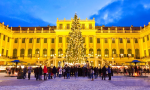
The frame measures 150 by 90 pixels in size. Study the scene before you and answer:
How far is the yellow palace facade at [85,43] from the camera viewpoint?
160ft

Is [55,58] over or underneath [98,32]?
underneath

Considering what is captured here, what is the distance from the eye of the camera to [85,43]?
160 feet

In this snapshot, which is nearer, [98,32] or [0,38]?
[0,38]

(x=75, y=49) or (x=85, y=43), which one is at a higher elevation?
(x=85, y=43)

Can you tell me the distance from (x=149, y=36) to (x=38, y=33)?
117 feet

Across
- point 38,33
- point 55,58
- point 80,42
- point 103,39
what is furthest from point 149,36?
point 38,33

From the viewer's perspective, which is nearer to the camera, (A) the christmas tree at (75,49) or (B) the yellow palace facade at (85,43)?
(A) the christmas tree at (75,49)

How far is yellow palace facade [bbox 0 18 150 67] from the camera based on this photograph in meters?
48.7

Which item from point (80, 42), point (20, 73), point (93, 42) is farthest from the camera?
point (93, 42)

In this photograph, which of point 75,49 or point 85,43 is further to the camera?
point 85,43

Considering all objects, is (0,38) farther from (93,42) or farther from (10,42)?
(93,42)

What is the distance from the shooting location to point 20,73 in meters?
18.1

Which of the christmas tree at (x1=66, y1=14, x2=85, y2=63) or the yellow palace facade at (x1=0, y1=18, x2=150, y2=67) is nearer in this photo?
the christmas tree at (x1=66, y1=14, x2=85, y2=63)

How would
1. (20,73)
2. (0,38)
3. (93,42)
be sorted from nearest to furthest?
(20,73), (0,38), (93,42)
